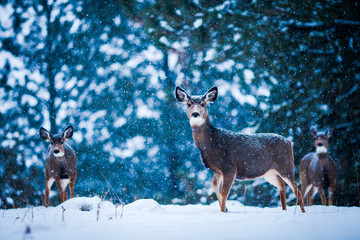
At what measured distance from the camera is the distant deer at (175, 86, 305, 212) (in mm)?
4082

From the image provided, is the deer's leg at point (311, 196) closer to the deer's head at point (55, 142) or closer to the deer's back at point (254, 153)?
the deer's back at point (254, 153)

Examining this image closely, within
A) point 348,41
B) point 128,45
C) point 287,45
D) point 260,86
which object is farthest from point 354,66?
point 128,45

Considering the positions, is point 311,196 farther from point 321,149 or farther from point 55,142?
point 55,142

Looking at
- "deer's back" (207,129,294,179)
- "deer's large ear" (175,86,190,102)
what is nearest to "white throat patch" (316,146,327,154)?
"deer's back" (207,129,294,179)

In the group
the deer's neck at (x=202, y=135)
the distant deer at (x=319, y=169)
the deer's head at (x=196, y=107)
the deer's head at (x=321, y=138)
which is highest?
the deer's head at (x=196, y=107)

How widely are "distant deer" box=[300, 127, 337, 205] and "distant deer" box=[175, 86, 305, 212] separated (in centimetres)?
171

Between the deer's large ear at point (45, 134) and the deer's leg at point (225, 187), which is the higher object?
the deer's large ear at point (45, 134)

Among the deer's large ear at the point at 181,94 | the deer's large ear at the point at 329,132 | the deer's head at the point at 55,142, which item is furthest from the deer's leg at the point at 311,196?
the deer's head at the point at 55,142

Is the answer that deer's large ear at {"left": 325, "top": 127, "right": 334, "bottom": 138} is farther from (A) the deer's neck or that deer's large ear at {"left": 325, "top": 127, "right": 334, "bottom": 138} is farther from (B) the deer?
(B) the deer

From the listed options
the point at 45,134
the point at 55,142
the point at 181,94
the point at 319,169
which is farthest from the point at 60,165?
the point at 319,169

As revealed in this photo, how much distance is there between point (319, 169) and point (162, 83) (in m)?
4.39

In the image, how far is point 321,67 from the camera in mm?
6371

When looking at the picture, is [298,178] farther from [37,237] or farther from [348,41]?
[37,237]

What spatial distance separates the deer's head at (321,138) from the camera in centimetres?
582
